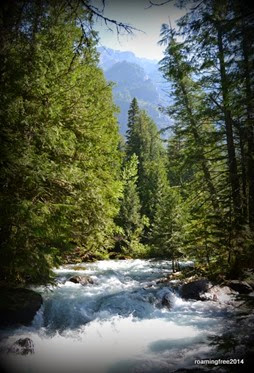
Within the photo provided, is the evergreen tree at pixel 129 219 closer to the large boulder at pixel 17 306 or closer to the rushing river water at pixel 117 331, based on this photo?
the rushing river water at pixel 117 331

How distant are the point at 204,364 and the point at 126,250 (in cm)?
2493

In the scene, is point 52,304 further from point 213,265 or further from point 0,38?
point 0,38

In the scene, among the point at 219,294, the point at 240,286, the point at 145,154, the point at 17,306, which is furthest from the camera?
the point at 145,154

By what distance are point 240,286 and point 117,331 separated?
5281mm

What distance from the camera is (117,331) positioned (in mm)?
9195

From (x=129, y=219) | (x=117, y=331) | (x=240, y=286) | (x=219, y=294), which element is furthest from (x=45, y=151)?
(x=129, y=219)

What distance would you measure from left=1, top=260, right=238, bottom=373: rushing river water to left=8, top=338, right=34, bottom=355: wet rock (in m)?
0.13

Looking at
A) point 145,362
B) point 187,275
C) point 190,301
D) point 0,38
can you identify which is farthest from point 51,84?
point 187,275

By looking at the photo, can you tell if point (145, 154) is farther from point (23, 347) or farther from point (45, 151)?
point (23, 347)

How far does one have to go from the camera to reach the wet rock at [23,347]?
23.6ft

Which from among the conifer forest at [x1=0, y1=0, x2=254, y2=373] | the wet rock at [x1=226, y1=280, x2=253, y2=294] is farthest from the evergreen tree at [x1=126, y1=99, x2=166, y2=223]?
the wet rock at [x1=226, y1=280, x2=253, y2=294]

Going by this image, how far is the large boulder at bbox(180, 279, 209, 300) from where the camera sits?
1196 cm

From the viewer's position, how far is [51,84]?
979 centimetres

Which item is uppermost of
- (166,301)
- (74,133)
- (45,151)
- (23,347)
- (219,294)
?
(74,133)
